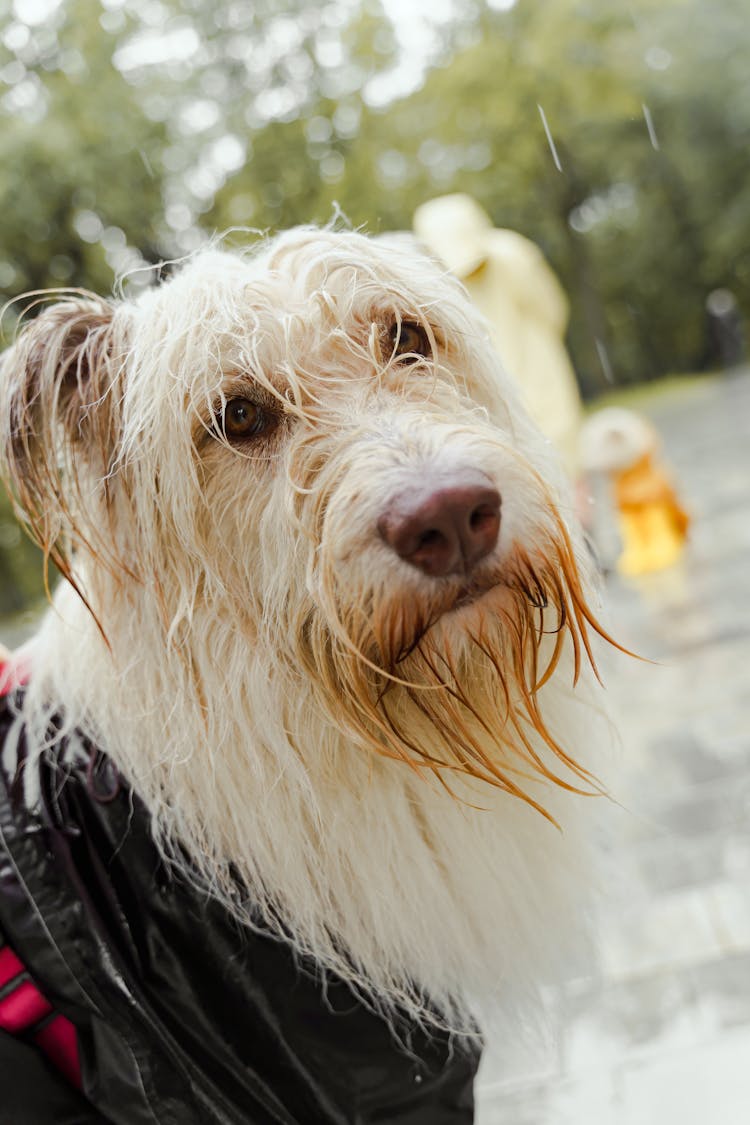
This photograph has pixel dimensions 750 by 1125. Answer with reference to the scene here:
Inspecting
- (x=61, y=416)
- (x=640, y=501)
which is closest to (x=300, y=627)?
(x=61, y=416)

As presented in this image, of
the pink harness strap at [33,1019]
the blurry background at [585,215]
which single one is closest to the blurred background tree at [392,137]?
the blurry background at [585,215]

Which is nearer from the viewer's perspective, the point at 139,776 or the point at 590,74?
the point at 139,776

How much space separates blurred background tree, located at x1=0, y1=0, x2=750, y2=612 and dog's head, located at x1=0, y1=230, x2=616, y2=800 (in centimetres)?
56

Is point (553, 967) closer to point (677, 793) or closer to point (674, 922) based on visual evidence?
point (674, 922)

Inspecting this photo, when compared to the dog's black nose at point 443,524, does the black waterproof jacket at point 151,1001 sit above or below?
below

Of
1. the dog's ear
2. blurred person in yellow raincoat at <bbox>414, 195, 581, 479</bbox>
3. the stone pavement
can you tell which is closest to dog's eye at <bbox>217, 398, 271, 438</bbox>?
the dog's ear

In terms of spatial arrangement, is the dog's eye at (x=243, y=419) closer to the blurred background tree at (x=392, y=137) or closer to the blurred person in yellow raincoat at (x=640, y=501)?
the blurred background tree at (x=392, y=137)

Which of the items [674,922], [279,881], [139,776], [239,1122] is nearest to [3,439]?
[139,776]

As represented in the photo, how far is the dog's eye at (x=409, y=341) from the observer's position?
71.0 inches

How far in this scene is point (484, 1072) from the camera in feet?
9.34

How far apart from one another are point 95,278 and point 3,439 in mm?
10920

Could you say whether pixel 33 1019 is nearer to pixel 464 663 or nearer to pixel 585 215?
pixel 464 663

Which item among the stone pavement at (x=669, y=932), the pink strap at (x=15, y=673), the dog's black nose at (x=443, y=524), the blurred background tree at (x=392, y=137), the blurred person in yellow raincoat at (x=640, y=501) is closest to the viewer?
the dog's black nose at (x=443, y=524)

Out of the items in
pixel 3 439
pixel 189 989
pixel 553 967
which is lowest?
pixel 553 967
